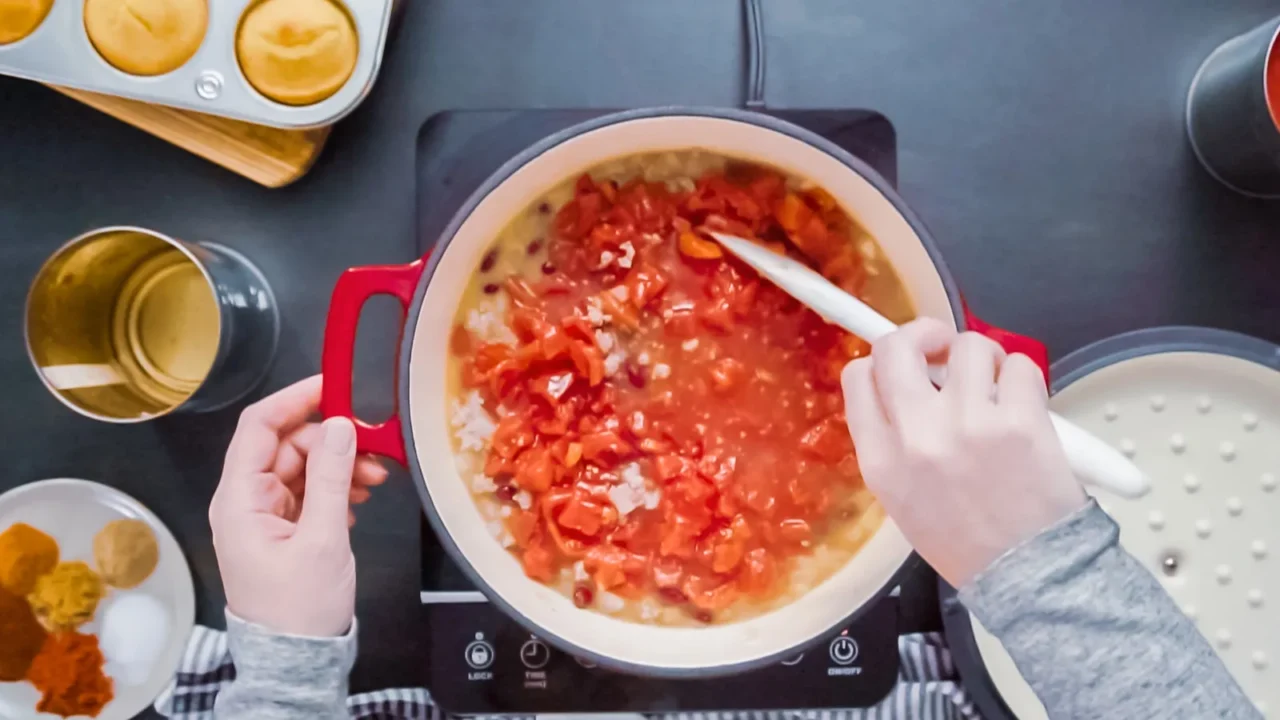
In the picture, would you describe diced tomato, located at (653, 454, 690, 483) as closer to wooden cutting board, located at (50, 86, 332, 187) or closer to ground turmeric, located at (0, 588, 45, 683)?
wooden cutting board, located at (50, 86, 332, 187)

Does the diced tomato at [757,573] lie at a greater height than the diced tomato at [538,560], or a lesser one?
lesser

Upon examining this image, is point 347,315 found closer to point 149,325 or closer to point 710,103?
point 149,325

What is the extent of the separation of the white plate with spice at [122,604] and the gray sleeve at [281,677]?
20cm

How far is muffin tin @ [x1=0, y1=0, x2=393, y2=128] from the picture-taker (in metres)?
0.83

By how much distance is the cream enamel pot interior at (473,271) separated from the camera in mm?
730

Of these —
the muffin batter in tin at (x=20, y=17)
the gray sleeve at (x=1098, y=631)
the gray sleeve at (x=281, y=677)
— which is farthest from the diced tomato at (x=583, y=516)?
the muffin batter in tin at (x=20, y=17)

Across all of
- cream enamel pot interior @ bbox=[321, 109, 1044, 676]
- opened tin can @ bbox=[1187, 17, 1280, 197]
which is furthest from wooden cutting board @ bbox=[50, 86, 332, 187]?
opened tin can @ bbox=[1187, 17, 1280, 197]

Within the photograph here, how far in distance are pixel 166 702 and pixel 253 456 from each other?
299 millimetres

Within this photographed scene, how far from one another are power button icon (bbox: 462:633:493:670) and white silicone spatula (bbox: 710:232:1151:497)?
0.43 metres

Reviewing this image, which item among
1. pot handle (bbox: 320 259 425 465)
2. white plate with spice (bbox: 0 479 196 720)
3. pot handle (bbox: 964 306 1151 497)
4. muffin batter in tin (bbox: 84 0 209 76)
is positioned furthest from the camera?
white plate with spice (bbox: 0 479 196 720)

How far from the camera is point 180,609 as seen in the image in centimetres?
95

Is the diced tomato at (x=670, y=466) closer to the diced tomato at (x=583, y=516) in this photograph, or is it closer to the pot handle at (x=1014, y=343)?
the diced tomato at (x=583, y=516)

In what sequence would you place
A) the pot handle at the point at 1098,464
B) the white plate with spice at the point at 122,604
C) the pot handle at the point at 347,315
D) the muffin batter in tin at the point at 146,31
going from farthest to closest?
the white plate with spice at the point at 122,604, the muffin batter in tin at the point at 146,31, the pot handle at the point at 347,315, the pot handle at the point at 1098,464

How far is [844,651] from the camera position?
89 centimetres
